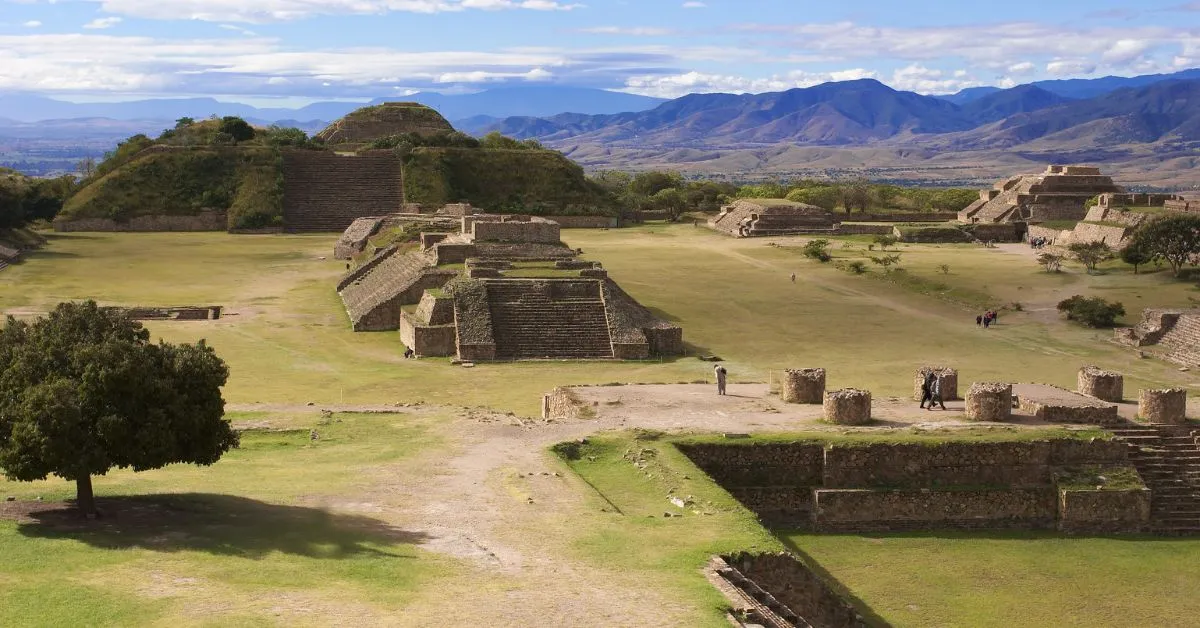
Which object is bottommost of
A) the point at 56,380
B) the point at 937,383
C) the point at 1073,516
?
the point at 1073,516

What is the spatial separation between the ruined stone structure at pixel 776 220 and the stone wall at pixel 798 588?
64.6 metres

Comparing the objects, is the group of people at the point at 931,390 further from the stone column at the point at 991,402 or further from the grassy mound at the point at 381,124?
the grassy mound at the point at 381,124

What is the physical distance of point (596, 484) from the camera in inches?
870

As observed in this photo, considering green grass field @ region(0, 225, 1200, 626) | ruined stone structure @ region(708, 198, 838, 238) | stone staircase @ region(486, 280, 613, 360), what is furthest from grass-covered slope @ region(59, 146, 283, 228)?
stone staircase @ region(486, 280, 613, 360)

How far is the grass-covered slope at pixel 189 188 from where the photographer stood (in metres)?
84.9

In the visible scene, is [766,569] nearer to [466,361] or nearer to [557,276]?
[466,361]

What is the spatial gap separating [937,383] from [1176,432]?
4.68 metres

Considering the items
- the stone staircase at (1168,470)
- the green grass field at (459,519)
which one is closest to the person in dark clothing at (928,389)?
the stone staircase at (1168,470)

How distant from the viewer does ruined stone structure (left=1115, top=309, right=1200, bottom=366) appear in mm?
39812

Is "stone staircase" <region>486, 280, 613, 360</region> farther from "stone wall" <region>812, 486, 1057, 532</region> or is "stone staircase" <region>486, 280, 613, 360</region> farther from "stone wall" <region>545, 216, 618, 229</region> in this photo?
"stone wall" <region>545, 216, 618, 229</region>

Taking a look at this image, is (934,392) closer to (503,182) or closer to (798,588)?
(798,588)

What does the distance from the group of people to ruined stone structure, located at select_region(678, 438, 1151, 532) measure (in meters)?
3.44

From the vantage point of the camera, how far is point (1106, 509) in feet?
76.7

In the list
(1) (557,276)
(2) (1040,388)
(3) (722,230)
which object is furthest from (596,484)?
(3) (722,230)
